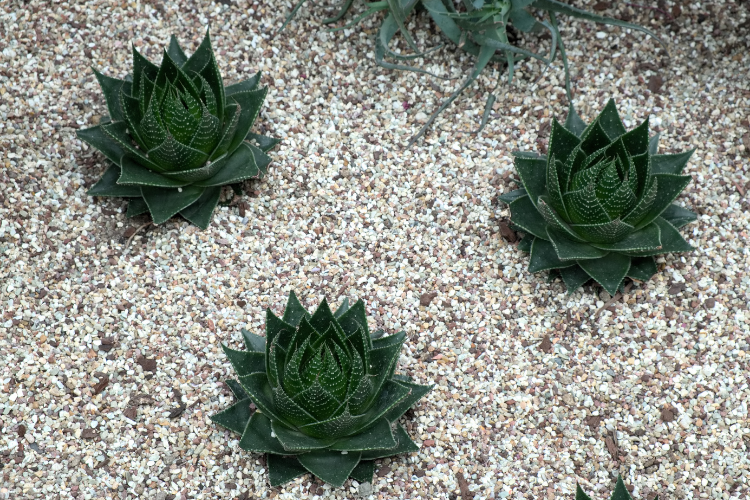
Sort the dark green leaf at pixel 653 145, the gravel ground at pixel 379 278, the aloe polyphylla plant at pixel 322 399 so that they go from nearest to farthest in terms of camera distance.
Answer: the aloe polyphylla plant at pixel 322 399 < the gravel ground at pixel 379 278 < the dark green leaf at pixel 653 145

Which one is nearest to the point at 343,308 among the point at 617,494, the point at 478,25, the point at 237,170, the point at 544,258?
the point at 237,170

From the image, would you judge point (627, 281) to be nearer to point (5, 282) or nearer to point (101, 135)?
point (101, 135)

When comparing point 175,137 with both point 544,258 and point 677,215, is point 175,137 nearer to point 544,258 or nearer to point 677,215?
point 544,258

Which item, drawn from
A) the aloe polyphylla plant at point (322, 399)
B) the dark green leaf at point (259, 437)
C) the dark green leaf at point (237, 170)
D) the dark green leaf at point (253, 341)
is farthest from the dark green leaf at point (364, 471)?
the dark green leaf at point (237, 170)

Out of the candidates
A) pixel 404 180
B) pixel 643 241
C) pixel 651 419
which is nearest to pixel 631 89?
pixel 643 241

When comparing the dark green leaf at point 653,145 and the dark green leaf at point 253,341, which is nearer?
the dark green leaf at point 253,341

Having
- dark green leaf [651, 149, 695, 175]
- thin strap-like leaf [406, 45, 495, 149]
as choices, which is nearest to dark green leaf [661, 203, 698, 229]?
dark green leaf [651, 149, 695, 175]

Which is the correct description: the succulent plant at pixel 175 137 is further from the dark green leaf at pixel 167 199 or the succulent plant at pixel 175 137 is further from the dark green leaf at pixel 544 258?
the dark green leaf at pixel 544 258

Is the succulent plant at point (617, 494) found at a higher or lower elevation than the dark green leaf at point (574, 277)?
lower
